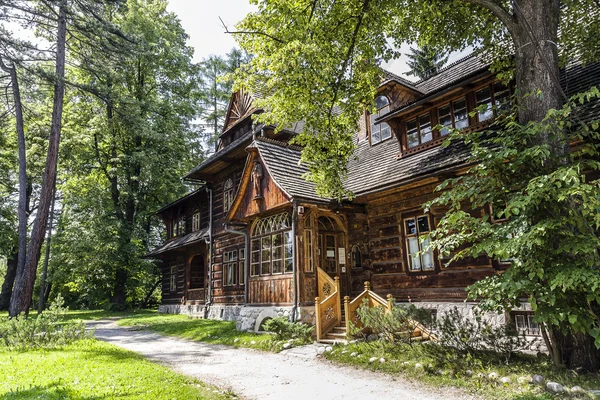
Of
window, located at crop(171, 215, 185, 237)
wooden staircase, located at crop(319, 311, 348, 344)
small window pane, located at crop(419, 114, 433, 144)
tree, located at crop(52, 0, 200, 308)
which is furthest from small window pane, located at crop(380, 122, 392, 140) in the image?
window, located at crop(171, 215, 185, 237)

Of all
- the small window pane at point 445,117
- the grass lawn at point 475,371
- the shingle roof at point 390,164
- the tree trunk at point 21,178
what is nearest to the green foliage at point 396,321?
the grass lawn at point 475,371

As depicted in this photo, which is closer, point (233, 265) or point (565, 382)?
point (565, 382)

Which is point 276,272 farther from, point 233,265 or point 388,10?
point 388,10

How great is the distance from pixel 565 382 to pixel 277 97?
7.95 m

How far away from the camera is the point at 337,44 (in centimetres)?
1036

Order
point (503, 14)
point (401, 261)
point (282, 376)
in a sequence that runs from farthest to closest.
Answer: point (401, 261)
point (503, 14)
point (282, 376)

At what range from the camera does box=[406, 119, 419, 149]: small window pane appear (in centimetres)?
1234

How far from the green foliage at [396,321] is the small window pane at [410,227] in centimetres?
349

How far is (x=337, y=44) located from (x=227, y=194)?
10.7 m

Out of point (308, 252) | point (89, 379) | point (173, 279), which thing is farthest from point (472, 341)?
point (173, 279)

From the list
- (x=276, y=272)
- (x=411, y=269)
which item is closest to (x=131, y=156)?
(x=276, y=272)

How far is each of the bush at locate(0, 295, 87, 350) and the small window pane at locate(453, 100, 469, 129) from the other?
12.3m

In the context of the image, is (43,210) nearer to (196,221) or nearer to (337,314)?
(196,221)

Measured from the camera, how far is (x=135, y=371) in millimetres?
7223
